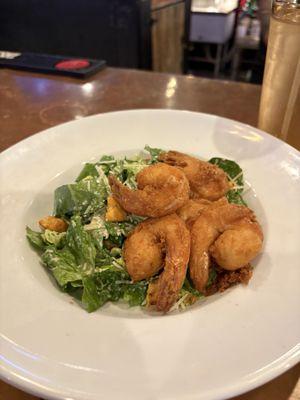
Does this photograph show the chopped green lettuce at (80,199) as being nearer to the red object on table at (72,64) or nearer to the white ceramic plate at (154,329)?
the white ceramic plate at (154,329)

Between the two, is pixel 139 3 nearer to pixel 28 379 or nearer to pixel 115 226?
pixel 115 226

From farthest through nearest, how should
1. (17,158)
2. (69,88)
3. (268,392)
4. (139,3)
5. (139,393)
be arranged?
(139,3), (69,88), (17,158), (268,392), (139,393)

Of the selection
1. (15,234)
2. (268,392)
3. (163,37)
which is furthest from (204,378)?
(163,37)

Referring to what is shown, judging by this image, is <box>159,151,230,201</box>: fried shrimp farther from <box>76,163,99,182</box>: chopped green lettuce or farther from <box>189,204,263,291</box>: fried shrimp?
<box>76,163,99,182</box>: chopped green lettuce

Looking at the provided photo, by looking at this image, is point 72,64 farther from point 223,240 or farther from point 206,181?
Answer: point 223,240

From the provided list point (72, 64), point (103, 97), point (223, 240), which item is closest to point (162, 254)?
point (223, 240)

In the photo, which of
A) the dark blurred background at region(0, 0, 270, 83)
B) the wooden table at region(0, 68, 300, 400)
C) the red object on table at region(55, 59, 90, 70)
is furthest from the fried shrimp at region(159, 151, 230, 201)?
the dark blurred background at region(0, 0, 270, 83)
